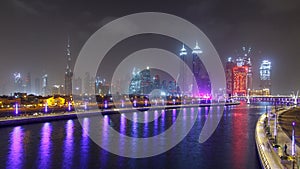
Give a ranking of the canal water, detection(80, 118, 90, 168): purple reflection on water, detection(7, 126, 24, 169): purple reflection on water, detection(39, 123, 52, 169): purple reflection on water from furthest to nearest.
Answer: detection(80, 118, 90, 168): purple reflection on water, detection(39, 123, 52, 169): purple reflection on water, the canal water, detection(7, 126, 24, 169): purple reflection on water

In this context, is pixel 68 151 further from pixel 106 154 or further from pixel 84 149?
pixel 106 154

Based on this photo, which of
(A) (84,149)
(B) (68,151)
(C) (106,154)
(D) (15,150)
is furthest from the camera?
(A) (84,149)

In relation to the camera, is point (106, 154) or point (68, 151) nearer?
point (106, 154)

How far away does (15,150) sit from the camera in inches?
961

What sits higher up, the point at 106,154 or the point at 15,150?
the point at 15,150

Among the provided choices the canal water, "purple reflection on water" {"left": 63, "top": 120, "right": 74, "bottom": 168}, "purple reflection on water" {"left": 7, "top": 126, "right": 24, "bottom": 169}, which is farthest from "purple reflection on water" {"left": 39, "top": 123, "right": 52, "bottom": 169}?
"purple reflection on water" {"left": 7, "top": 126, "right": 24, "bottom": 169}

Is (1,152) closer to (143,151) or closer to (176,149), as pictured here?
(143,151)

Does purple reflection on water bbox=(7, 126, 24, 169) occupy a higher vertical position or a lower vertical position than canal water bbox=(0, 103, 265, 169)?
higher

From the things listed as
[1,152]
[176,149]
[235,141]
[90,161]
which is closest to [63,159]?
[90,161]

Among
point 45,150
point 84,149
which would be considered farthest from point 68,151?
point 45,150

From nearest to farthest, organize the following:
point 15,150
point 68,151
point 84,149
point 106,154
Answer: point 106,154, point 68,151, point 15,150, point 84,149

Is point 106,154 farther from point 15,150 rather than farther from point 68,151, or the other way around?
point 15,150

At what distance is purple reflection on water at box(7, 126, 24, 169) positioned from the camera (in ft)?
65.3

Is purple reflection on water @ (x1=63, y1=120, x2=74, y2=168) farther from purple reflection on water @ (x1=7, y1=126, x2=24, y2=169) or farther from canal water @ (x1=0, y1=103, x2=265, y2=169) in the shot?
purple reflection on water @ (x1=7, y1=126, x2=24, y2=169)
